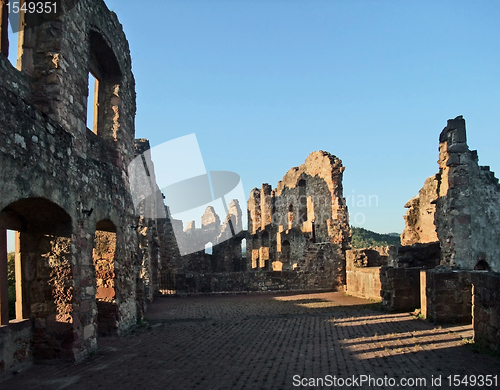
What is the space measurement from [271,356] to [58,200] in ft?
12.2

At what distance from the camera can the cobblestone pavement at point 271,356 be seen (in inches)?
192

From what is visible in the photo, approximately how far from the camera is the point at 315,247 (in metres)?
19.1

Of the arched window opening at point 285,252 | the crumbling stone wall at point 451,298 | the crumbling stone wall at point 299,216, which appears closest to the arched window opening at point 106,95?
the crumbling stone wall at point 451,298

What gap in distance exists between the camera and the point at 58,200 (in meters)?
5.67

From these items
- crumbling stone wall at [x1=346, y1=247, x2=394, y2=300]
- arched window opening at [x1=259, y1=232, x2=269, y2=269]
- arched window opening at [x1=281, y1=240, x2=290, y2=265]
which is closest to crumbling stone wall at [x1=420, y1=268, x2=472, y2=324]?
crumbling stone wall at [x1=346, y1=247, x2=394, y2=300]

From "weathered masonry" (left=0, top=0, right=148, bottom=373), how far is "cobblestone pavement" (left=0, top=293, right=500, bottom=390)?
20.6 inches

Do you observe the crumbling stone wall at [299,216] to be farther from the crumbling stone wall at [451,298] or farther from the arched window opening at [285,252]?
the crumbling stone wall at [451,298]

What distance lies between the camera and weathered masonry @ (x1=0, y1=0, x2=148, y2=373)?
16.7 feet

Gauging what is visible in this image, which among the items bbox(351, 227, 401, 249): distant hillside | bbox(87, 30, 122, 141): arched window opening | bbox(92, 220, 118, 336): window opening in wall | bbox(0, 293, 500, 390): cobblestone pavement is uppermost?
bbox(87, 30, 122, 141): arched window opening

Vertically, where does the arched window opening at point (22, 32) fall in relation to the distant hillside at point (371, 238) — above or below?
above

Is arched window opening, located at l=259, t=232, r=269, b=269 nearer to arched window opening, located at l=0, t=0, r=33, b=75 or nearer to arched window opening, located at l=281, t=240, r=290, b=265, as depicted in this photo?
arched window opening, located at l=281, t=240, r=290, b=265

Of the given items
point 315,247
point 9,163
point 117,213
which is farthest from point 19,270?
point 315,247

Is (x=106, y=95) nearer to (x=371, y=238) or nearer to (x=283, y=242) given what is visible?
(x=283, y=242)

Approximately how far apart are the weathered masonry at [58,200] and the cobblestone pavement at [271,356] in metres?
0.52
